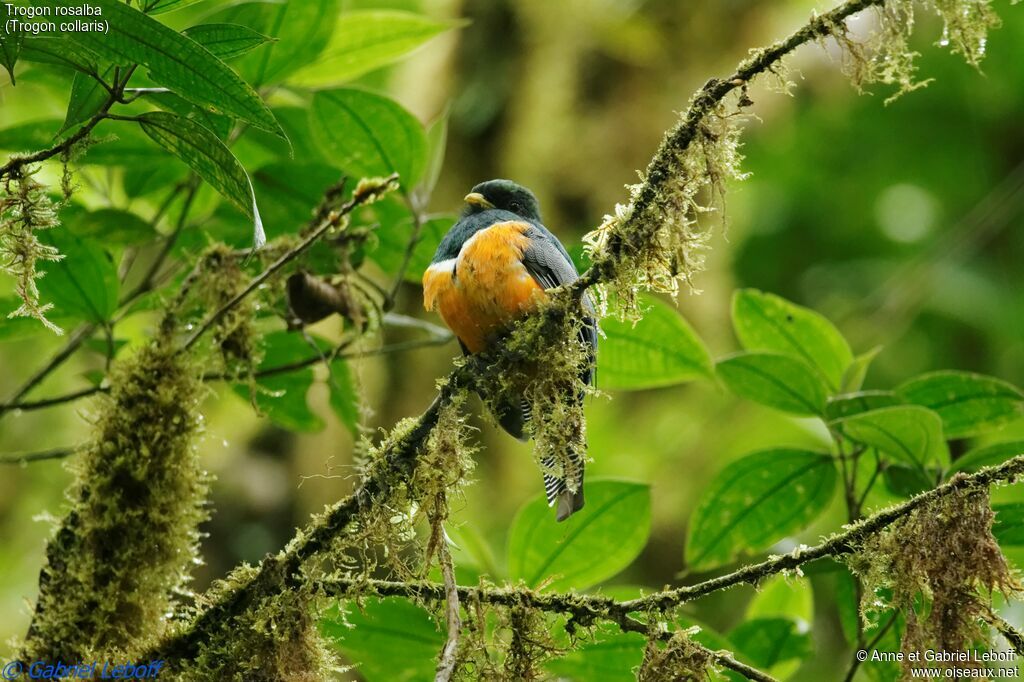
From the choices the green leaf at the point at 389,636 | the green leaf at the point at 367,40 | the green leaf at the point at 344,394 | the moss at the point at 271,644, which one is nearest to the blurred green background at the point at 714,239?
the green leaf at the point at 344,394

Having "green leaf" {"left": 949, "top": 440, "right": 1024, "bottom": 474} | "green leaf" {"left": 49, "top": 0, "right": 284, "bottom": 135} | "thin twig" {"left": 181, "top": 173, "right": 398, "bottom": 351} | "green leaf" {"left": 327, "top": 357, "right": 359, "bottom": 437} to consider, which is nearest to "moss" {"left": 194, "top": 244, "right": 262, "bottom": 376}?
"thin twig" {"left": 181, "top": 173, "right": 398, "bottom": 351}

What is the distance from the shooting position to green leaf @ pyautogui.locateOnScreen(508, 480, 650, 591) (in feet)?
6.78

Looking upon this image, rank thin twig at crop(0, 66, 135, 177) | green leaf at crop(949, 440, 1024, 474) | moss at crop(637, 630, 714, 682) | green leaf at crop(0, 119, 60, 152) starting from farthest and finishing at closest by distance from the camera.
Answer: green leaf at crop(0, 119, 60, 152)
green leaf at crop(949, 440, 1024, 474)
moss at crop(637, 630, 714, 682)
thin twig at crop(0, 66, 135, 177)

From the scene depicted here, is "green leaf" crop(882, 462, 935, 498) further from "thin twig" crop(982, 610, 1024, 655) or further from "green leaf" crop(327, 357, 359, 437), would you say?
"green leaf" crop(327, 357, 359, 437)

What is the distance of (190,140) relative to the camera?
1.48m

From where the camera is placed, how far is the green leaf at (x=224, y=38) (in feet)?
5.03

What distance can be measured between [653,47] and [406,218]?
15.4 feet

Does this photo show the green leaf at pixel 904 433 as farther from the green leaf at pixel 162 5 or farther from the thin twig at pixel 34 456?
the thin twig at pixel 34 456

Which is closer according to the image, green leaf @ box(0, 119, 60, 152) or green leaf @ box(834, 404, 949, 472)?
green leaf @ box(834, 404, 949, 472)

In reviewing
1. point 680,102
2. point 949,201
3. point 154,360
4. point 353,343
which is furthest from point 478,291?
point 949,201

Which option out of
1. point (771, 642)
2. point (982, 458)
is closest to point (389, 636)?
point (771, 642)

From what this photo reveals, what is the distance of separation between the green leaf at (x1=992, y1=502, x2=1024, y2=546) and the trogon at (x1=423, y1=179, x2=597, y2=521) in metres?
0.79

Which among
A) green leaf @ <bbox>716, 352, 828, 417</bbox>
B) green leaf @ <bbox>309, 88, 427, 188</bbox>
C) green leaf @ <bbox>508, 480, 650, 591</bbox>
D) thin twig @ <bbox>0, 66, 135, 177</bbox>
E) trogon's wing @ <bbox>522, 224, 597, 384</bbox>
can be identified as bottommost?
green leaf @ <bbox>508, 480, 650, 591</bbox>

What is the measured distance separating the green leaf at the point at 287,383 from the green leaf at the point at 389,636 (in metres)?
0.67
